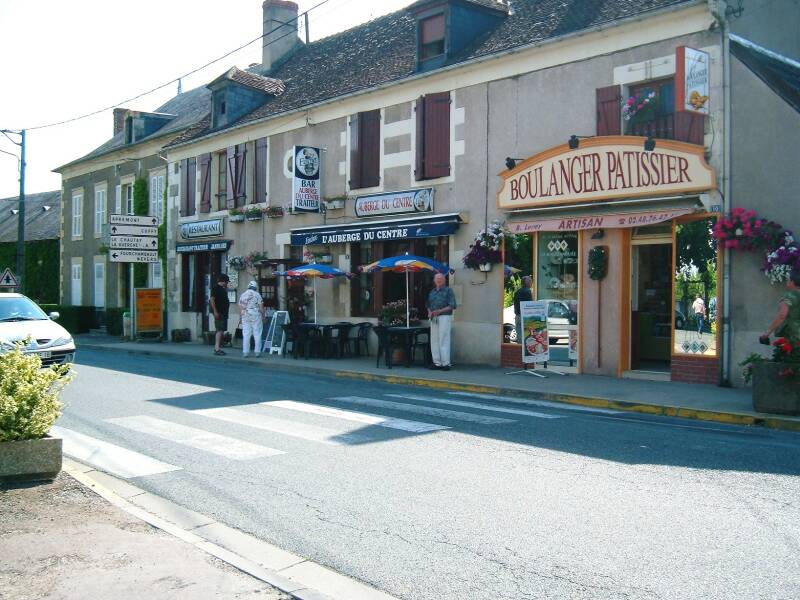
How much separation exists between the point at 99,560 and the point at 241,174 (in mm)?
19146

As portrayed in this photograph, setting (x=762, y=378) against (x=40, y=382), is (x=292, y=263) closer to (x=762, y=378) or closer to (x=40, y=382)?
(x=762, y=378)

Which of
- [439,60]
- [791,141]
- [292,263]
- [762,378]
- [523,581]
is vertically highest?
[439,60]

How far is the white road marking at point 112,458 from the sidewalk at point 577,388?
6.04m

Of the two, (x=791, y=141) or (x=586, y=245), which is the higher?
(x=791, y=141)

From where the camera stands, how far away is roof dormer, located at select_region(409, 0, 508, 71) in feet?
56.4

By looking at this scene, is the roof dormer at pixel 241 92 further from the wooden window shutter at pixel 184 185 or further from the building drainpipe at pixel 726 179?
the building drainpipe at pixel 726 179

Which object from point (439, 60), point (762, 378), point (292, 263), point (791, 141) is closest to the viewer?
point (762, 378)

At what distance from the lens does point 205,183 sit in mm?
24250

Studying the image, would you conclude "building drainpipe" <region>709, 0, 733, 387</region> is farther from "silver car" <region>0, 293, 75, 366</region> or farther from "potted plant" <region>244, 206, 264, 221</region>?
"potted plant" <region>244, 206, 264, 221</region>

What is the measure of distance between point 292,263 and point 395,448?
13191 millimetres

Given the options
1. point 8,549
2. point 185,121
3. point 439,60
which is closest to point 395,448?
point 8,549

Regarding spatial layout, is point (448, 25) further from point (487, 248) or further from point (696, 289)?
point (696, 289)

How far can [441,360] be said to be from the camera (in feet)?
49.3

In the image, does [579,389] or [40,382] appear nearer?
[40,382]
